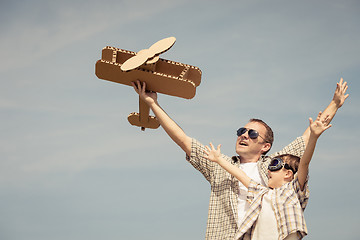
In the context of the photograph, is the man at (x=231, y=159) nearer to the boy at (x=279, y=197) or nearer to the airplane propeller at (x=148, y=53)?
the boy at (x=279, y=197)

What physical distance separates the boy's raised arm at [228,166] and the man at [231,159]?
0.22 meters

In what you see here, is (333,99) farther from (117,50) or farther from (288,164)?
(117,50)

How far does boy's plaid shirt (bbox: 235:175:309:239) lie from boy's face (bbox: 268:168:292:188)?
0.16 meters

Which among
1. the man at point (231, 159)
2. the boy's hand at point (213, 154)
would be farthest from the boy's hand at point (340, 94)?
the boy's hand at point (213, 154)

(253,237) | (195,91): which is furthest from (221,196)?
(195,91)

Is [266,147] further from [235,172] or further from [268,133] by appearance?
[235,172]

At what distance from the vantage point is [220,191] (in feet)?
17.7

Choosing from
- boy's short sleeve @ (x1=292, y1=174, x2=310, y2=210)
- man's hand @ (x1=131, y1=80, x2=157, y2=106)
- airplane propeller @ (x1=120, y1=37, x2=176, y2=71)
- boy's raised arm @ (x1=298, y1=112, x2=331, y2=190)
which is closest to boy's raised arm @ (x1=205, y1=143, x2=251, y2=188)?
boy's short sleeve @ (x1=292, y1=174, x2=310, y2=210)

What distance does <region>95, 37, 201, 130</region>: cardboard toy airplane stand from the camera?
546cm

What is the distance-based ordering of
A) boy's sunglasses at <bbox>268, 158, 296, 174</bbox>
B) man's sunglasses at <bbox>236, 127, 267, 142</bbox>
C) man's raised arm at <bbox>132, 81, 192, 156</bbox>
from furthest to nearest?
man's sunglasses at <bbox>236, 127, 267, 142</bbox>, man's raised arm at <bbox>132, 81, 192, 156</bbox>, boy's sunglasses at <bbox>268, 158, 296, 174</bbox>

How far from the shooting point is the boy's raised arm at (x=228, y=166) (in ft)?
16.8

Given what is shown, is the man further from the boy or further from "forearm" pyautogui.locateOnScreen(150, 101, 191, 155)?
the boy

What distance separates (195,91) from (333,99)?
1.80 m

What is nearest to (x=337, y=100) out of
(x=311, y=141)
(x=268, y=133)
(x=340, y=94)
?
(x=340, y=94)
